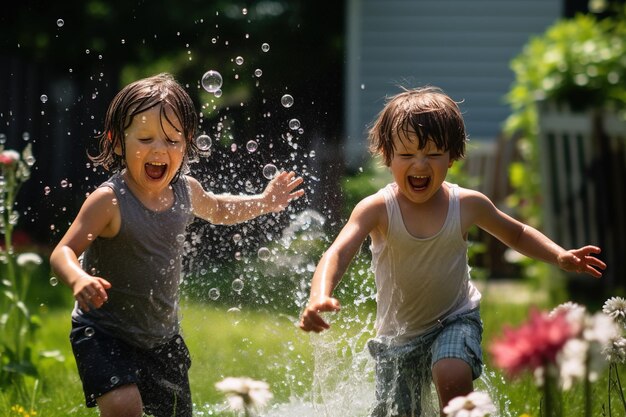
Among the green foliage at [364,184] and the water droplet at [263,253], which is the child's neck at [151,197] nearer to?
the water droplet at [263,253]

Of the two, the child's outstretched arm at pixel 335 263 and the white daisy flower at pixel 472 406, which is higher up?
the child's outstretched arm at pixel 335 263

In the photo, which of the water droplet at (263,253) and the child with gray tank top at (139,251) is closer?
the child with gray tank top at (139,251)

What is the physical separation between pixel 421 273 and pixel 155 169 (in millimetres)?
833

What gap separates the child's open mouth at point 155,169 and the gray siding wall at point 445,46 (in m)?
9.01

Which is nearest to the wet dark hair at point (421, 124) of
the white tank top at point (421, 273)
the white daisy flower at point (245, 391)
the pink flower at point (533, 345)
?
the white tank top at point (421, 273)

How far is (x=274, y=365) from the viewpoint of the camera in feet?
14.6

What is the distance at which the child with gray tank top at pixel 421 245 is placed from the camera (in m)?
3.37

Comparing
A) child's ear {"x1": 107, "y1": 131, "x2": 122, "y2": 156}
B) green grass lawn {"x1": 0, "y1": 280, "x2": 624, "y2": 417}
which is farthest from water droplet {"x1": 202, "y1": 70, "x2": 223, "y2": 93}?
green grass lawn {"x1": 0, "y1": 280, "x2": 624, "y2": 417}

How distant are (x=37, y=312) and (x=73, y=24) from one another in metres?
6.09

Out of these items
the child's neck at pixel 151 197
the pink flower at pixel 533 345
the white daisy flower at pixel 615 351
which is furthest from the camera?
the child's neck at pixel 151 197

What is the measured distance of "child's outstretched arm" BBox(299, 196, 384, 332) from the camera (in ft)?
8.82

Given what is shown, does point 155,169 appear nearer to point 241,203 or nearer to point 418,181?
point 241,203

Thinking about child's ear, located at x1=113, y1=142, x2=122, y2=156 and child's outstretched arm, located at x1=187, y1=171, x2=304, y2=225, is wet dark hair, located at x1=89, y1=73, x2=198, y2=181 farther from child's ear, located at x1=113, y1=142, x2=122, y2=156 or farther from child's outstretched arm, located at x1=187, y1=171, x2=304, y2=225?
child's outstretched arm, located at x1=187, y1=171, x2=304, y2=225

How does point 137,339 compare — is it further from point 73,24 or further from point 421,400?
point 73,24
